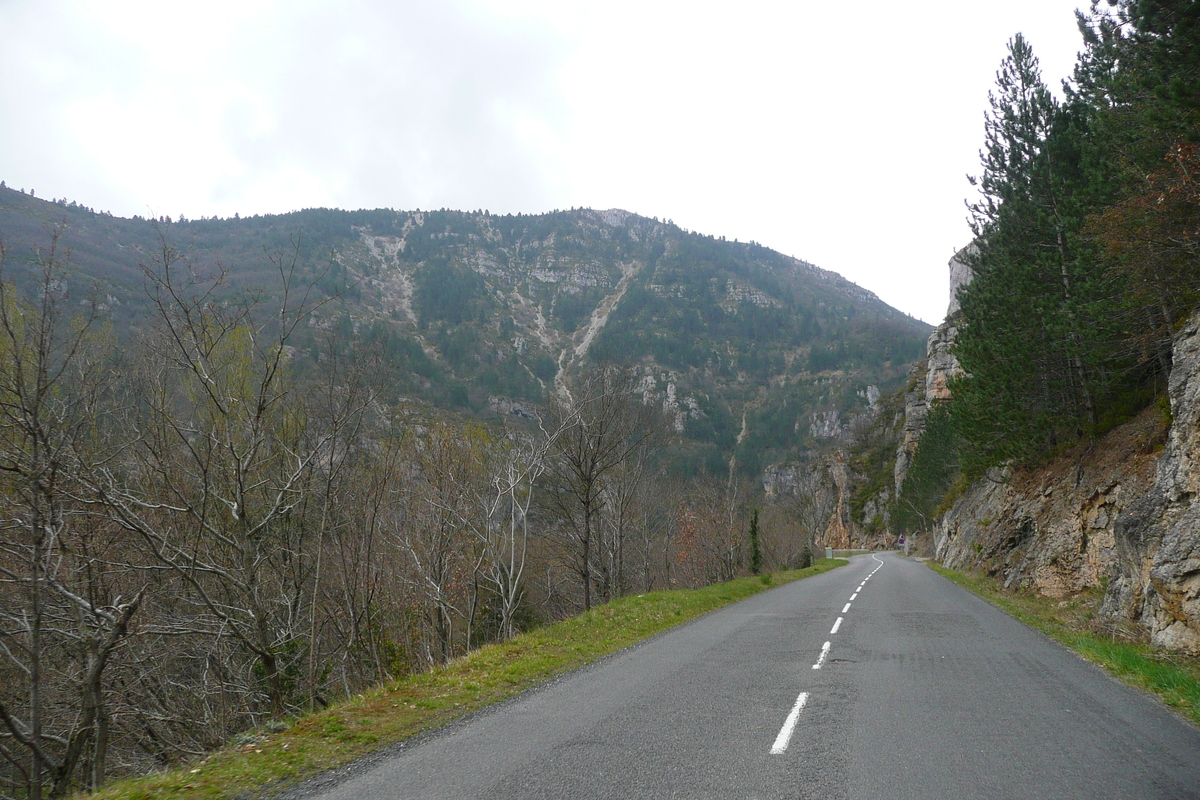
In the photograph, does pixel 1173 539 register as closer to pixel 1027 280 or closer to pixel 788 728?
pixel 788 728

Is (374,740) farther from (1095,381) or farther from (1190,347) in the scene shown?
(1095,381)

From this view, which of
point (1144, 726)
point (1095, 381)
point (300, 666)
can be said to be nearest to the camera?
point (1144, 726)

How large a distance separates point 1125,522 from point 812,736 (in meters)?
9.85

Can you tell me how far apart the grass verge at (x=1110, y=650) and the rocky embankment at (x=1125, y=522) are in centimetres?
41

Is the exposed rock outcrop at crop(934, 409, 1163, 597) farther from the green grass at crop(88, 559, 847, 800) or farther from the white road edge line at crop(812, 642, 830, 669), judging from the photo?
the green grass at crop(88, 559, 847, 800)

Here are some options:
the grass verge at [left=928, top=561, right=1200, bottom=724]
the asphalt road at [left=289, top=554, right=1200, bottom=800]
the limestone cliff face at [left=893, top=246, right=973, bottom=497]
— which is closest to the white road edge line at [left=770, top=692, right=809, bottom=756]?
the asphalt road at [left=289, top=554, right=1200, bottom=800]

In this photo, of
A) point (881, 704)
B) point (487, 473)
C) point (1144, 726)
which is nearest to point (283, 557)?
point (487, 473)

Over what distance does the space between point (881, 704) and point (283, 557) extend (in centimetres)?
1252

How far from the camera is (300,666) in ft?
43.9

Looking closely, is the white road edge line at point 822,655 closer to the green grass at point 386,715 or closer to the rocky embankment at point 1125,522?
the green grass at point 386,715

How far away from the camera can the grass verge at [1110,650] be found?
721cm

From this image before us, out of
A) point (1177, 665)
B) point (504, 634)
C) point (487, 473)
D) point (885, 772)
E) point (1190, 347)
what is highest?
point (1190, 347)

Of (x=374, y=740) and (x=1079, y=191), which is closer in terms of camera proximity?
(x=374, y=740)

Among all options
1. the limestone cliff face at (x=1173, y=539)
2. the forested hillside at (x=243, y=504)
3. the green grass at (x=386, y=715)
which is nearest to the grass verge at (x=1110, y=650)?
the limestone cliff face at (x=1173, y=539)
